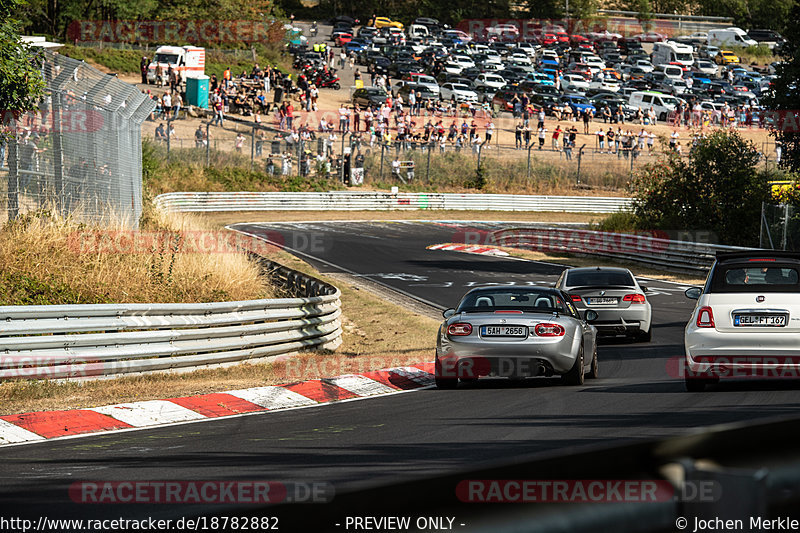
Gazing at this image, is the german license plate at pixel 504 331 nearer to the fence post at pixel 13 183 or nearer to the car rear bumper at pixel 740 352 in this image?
the car rear bumper at pixel 740 352

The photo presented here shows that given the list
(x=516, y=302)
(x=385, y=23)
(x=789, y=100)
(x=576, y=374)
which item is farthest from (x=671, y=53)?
(x=576, y=374)

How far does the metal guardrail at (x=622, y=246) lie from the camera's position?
31.8 m

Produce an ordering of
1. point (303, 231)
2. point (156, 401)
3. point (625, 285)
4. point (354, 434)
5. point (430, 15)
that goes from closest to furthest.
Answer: point (354, 434) → point (156, 401) → point (625, 285) → point (303, 231) → point (430, 15)

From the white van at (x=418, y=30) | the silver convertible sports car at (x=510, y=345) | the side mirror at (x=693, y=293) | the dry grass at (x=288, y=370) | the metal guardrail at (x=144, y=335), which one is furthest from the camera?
the white van at (x=418, y=30)

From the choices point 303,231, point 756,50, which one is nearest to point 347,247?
point 303,231

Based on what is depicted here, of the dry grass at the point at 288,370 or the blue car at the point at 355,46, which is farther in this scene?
the blue car at the point at 355,46

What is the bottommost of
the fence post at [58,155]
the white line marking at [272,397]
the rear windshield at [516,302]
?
the white line marking at [272,397]

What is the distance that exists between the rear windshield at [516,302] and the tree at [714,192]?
23.0 meters

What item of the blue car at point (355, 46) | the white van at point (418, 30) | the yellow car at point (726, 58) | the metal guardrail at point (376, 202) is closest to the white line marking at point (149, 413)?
the metal guardrail at point (376, 202)

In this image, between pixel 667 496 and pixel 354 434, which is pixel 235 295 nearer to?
pixel 354 434

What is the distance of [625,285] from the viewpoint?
18.7 metres

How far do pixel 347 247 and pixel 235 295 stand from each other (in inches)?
735

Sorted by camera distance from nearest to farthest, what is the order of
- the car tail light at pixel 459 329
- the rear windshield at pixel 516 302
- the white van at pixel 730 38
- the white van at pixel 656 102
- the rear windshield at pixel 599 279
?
the car tail light at pixel 459 329
the rear windshield at pixel 516 302
the rear windshield at pixel 599 279
the white van at pixel 656 102
the white van at pixel 730 38

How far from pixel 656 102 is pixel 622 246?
39.0m
